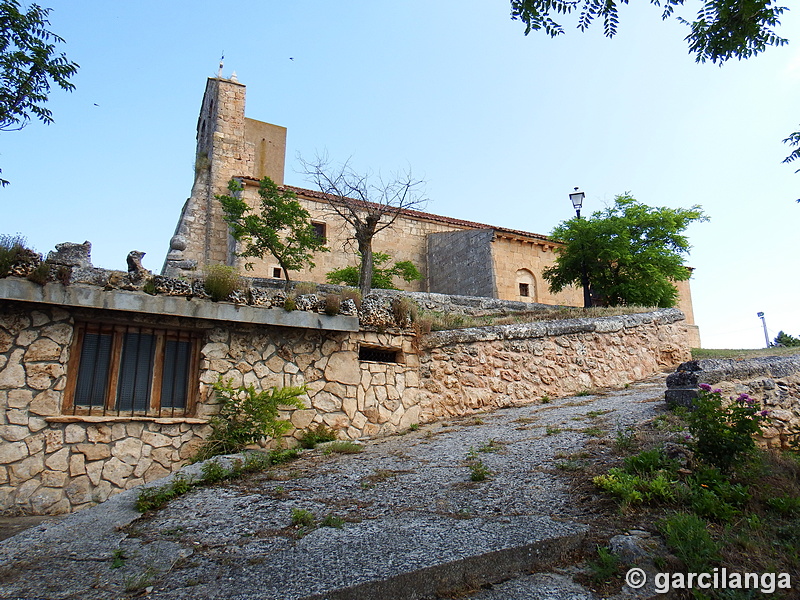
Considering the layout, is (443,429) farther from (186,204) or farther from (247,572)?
(186,204)

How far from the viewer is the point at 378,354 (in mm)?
8328

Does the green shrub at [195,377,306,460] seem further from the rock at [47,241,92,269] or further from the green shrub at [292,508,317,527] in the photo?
the green shrub at [292,508,317,527]

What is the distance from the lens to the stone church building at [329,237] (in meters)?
19.2

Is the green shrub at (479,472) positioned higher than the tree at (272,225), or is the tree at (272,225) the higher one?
the tree at (272,225)

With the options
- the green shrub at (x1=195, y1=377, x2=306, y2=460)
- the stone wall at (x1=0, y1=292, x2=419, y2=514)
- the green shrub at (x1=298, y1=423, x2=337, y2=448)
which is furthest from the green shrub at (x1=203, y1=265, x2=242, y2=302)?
the green shrub at (x1=298, y1=423, x2=337, y2=448)

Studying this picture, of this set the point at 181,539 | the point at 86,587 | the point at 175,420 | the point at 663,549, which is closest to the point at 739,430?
the point at 663,549

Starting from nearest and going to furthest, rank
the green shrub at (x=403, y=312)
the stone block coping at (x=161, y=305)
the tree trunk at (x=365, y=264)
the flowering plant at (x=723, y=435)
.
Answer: the flowering plant at (x=723, y=435)
the stone block coping at (x=161, y=305)
the green shrub at (x=403, y=312)
the tree trunk at (x=365, y=264)

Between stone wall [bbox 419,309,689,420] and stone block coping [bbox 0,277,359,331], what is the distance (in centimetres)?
170

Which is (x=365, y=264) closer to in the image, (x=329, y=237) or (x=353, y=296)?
(x=353, y=296)

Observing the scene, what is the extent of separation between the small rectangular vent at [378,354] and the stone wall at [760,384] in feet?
12.6

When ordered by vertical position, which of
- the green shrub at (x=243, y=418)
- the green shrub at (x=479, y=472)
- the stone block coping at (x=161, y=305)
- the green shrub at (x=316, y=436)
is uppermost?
the stone block coping at (x=161, y=305)

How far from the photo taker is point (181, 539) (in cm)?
383

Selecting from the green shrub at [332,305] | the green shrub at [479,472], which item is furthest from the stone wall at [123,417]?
the green shrub at [479,472]

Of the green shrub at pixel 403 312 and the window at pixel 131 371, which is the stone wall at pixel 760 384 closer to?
the green shrub at pixel 403 312
